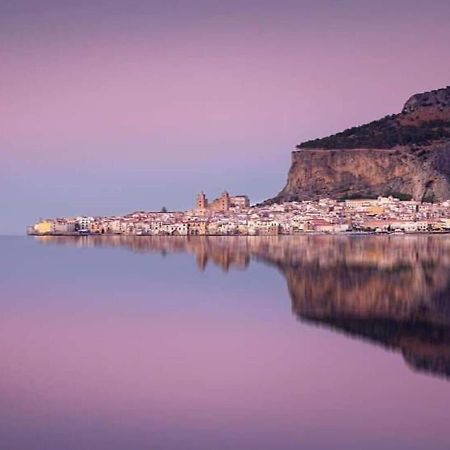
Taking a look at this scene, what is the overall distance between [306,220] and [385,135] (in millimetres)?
17447

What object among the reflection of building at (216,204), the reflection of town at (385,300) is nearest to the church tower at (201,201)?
the reflection of building at (216,204)

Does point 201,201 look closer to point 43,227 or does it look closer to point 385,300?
point 43,227

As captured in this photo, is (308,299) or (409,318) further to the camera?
(308,299)

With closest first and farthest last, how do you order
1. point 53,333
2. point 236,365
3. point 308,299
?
point 236,365
point 53,333
point 308,299

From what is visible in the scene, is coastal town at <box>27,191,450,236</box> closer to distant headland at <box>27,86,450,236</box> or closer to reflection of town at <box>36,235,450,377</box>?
distant headland at <box>27,86,450,236</box>

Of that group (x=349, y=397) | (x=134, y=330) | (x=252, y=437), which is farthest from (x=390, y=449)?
(x=134, y=330)

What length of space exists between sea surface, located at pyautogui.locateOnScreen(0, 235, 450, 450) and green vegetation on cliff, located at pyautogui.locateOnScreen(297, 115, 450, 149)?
5336cm

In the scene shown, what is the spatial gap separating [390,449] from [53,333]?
18.9 ft

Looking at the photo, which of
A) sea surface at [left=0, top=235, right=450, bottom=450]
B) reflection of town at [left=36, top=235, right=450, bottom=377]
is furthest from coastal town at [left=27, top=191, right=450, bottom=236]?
sea surface at [left=0, top=235, right=450, bottom=450]

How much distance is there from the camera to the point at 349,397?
244 inches

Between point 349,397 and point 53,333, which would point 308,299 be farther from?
point 349,397

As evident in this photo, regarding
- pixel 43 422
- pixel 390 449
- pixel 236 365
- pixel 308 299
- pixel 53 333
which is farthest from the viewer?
pixel 308 299

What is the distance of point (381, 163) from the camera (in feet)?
213

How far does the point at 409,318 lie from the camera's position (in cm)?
1034
